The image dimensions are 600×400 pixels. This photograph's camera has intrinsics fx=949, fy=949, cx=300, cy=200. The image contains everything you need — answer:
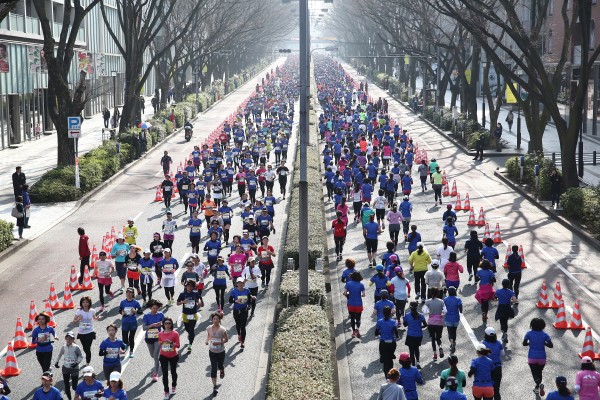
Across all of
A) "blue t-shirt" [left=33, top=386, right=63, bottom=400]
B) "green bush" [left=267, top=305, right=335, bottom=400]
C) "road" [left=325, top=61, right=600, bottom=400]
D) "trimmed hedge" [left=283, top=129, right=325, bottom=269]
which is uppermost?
"trimmed hedge" [left=283, top=129, right=325, bottom=269]

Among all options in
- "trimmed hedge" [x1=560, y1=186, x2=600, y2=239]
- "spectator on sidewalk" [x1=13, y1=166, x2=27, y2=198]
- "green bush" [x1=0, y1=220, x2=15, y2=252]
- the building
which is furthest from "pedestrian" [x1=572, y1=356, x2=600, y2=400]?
the building

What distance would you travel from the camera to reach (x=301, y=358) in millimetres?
13953

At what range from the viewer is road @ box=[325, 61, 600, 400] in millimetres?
15430

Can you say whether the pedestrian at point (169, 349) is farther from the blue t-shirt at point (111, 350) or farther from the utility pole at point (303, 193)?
the utility pole at point (303, 193)

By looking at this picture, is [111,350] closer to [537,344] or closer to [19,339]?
[19,339]

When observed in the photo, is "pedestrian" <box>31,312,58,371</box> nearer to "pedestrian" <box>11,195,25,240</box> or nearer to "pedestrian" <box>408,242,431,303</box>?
"pedestrian" <box>408,242,431,303</box>

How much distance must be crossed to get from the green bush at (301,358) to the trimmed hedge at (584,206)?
13.5 m

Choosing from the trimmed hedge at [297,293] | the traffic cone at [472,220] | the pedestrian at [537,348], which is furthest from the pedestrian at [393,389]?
the traffic cone at [472,220]

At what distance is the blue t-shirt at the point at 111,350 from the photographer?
46.8ft

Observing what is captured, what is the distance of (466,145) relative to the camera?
53188 mm

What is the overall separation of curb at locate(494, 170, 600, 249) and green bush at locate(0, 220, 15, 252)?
16.1 metres

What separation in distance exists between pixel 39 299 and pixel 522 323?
33.5ft

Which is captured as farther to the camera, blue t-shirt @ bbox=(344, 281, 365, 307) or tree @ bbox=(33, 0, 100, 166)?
tree @ bbox=(33, 0, 100, 166)

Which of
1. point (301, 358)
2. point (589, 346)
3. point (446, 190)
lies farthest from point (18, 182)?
point (589, 346)
